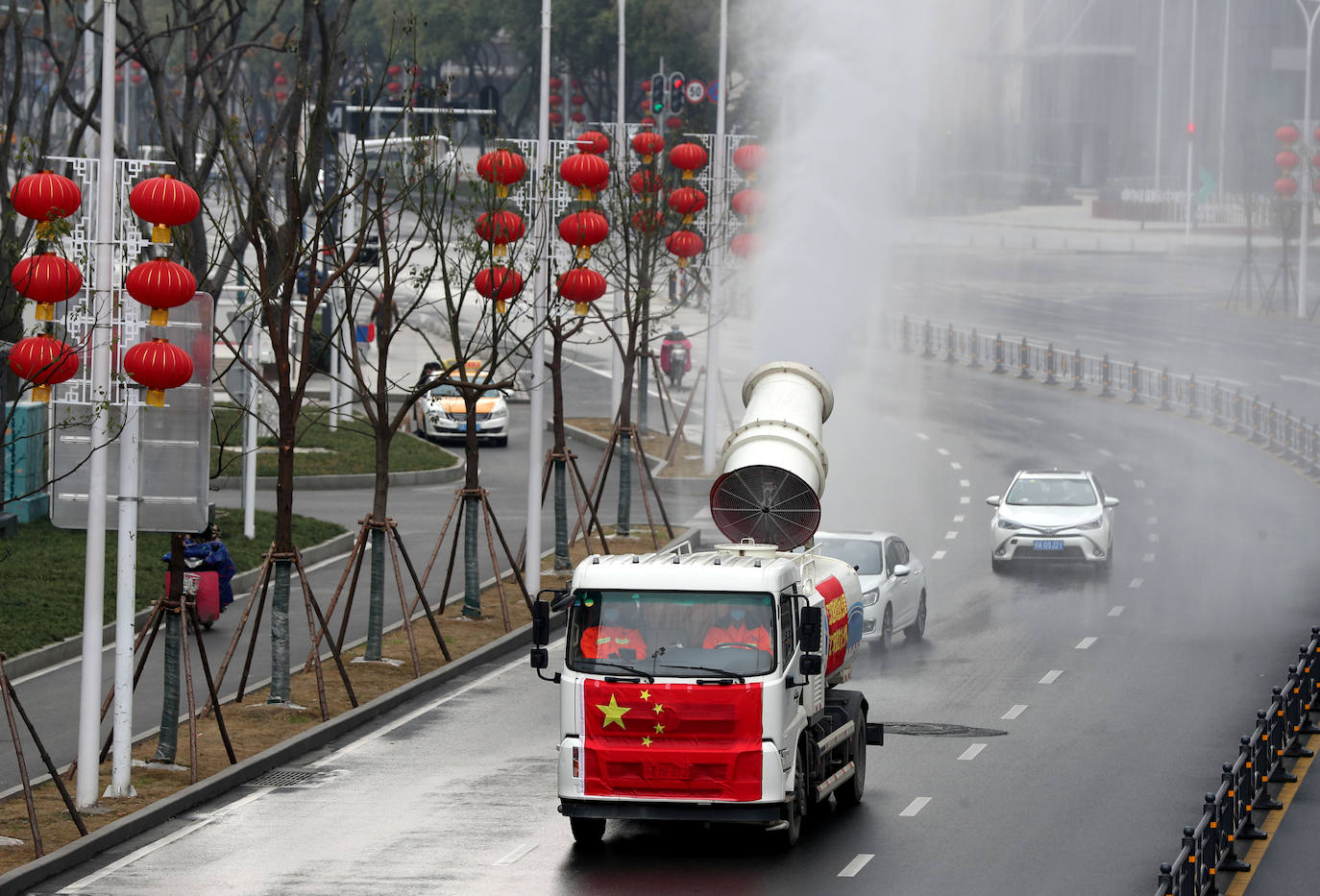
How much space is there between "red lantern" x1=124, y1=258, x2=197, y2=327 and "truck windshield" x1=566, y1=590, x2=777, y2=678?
4.01 metres

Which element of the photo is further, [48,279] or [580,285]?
[580,285]

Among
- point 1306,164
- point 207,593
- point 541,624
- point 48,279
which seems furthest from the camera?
point 1306,164

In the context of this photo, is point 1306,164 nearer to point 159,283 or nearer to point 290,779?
point 290,779

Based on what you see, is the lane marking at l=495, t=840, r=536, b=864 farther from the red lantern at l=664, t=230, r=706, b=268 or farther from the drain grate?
the red lantern at l=664, t=230, r=706, b=268

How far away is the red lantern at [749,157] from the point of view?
36156 mm

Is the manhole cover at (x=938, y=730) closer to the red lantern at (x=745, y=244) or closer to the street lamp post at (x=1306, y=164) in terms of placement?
the red lantern at (x=745, y=244)

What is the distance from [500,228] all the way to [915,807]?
11360mm

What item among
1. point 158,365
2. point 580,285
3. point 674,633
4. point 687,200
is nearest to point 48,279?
point 158,365

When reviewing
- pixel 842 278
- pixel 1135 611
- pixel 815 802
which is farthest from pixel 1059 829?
pixel 842 278

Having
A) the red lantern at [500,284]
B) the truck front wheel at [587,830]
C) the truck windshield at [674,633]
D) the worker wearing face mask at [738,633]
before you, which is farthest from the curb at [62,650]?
the worker wearing face mask at [738,633]

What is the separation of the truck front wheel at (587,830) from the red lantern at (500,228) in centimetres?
1129

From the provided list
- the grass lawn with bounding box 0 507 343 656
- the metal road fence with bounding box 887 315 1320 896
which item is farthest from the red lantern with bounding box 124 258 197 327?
the metal road fence with bounding box 887 315 1320 896

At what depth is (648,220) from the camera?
37.6 metres

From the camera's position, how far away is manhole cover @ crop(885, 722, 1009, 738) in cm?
2128
